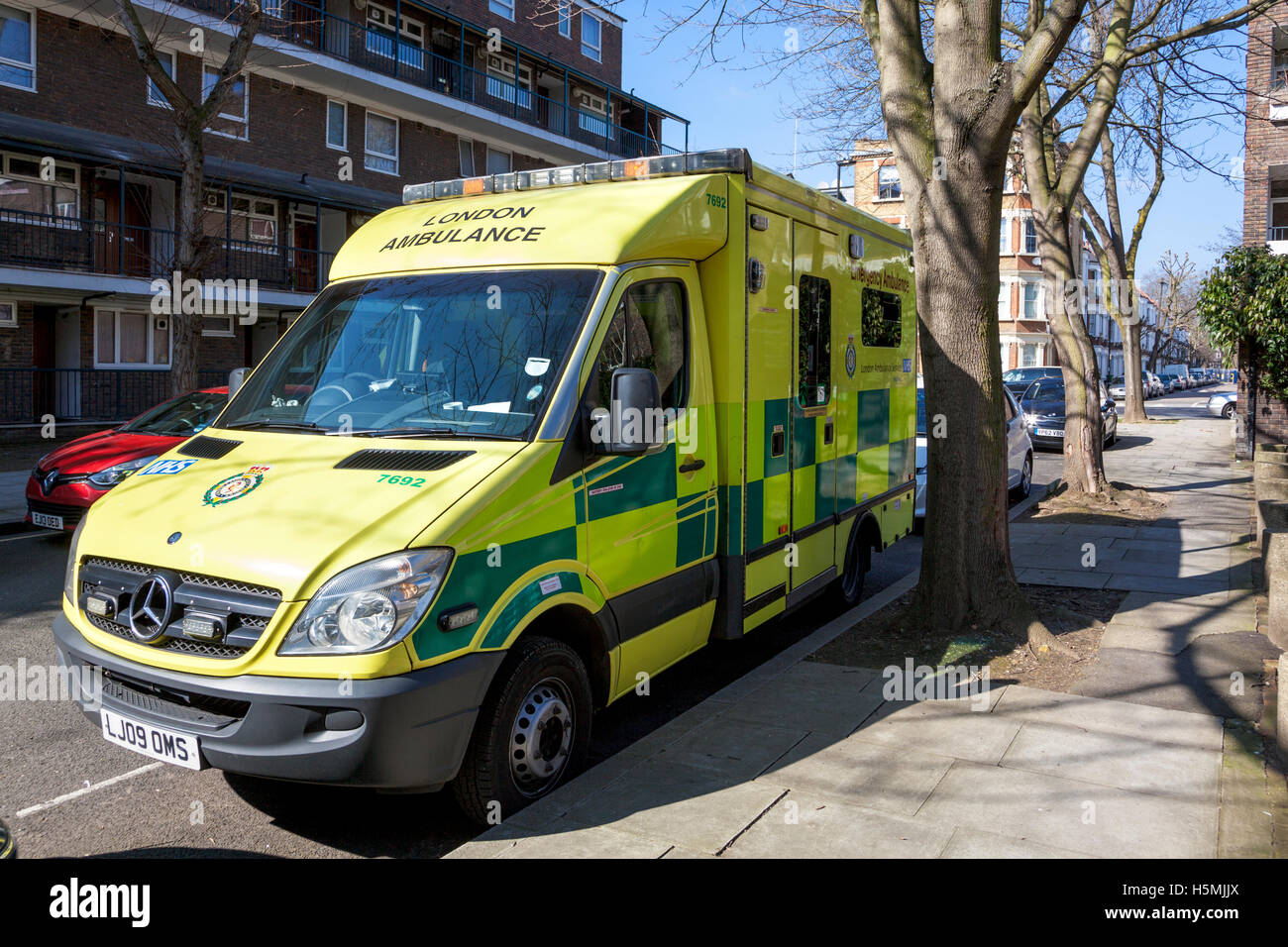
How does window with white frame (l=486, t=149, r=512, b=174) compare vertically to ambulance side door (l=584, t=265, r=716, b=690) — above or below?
above

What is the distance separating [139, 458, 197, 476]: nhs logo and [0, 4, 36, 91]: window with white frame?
19.9 m

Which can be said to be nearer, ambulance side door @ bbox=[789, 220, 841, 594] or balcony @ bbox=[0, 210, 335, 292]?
ambulance side door @ bbox=[789, 220, 841, 594]

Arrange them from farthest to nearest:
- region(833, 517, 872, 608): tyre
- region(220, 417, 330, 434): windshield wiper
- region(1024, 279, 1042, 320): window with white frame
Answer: region(1024, 279, 1042, 320): window with white frame, region(833, 517, 872, 608): tyre, region(220, 417, 330, 434): windshield wiper

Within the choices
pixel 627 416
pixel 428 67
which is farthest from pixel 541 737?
pixel 428 67

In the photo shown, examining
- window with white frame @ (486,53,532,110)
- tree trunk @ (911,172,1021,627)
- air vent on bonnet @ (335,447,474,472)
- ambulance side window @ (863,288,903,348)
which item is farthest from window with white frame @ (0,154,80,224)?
air vent on bonnet @ (335,447,474,472)

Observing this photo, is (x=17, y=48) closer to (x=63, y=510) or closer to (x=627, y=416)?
(x=63, y=510)

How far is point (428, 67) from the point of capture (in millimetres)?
29469

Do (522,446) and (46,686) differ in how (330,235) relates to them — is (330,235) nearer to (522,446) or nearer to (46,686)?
(46,686)

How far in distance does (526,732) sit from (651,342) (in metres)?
1.96

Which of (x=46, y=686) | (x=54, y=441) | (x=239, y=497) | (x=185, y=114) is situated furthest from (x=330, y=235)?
(x=239, y=497)

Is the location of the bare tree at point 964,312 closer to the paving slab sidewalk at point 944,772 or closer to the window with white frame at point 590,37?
the paving slab sidewalk at point 944,772

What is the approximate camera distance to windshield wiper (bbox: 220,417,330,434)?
186 inches

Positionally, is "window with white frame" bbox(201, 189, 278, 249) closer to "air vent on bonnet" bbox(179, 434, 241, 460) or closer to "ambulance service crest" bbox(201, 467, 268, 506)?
"air vent on bonnet" bbox(179, 434, 241, 460)

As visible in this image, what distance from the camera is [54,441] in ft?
64.7
